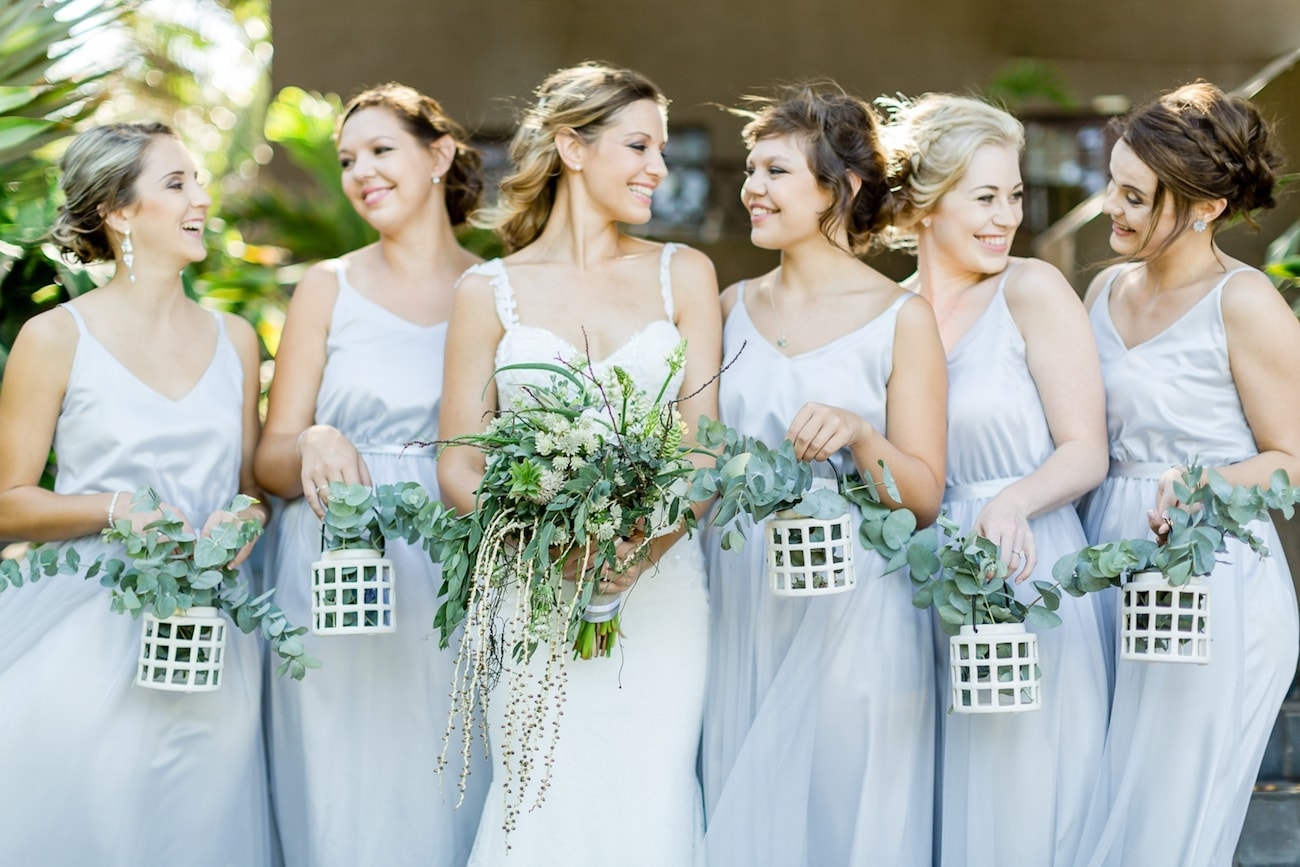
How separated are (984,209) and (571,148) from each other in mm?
1193

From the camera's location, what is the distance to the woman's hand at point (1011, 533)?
3.58 meters

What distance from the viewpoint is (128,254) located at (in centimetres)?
408

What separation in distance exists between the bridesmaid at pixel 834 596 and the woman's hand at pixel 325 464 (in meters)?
1.00

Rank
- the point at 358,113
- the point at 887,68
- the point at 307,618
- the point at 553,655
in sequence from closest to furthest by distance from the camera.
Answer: the point at 553,655
the point at 307,618
the point at 358,113
the point at 887,68

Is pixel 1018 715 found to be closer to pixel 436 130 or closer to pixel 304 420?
pixel 304 420

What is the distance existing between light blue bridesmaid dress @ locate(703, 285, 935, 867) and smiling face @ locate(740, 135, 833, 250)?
0.34 m

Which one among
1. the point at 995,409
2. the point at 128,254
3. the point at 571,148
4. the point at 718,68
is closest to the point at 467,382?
the point at 571,148

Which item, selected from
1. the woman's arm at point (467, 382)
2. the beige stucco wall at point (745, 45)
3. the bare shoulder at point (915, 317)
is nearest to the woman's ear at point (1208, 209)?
the bare shoulder at point (915, 317)

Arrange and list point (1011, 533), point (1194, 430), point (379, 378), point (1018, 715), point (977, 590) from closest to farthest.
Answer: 1. point (977, 590)
2. point (1011, 533)
3. point (1018, 715)
4. point (1194, 430)
5. point (379, 378)

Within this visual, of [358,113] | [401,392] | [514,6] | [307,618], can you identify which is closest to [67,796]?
[307,618]

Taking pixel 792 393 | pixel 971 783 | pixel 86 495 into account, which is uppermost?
pixel 792 393

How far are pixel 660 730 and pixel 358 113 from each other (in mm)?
2106

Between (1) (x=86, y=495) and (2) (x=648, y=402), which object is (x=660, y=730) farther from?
(1) (x=86, y=495)

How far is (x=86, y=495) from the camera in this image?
3.88 meters
